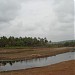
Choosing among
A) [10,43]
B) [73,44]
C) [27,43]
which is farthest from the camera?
[73,44]

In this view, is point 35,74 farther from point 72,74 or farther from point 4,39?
point 4,39

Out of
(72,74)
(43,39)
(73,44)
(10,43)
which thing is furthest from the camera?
(73,44)

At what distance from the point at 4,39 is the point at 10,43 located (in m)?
5.36

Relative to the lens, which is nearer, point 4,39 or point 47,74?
point 47,74

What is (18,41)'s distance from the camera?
127188 millimetres

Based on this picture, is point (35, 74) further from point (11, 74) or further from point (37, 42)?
point (37, 42)

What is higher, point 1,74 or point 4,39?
point 4,39

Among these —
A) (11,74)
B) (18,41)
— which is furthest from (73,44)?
(11,74)

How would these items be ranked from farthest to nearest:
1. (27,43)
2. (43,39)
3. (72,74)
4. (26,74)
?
(43,39), (27,43), (26,74), (72,74)

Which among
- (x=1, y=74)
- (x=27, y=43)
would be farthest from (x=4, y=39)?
(x=1, y=74)

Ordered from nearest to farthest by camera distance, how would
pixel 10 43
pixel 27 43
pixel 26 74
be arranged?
pixel 26 74
pixel 10 43
pixel 27 43

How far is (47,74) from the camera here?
28.1 m

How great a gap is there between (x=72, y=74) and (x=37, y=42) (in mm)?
114898

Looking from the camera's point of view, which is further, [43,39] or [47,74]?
[43,39]
